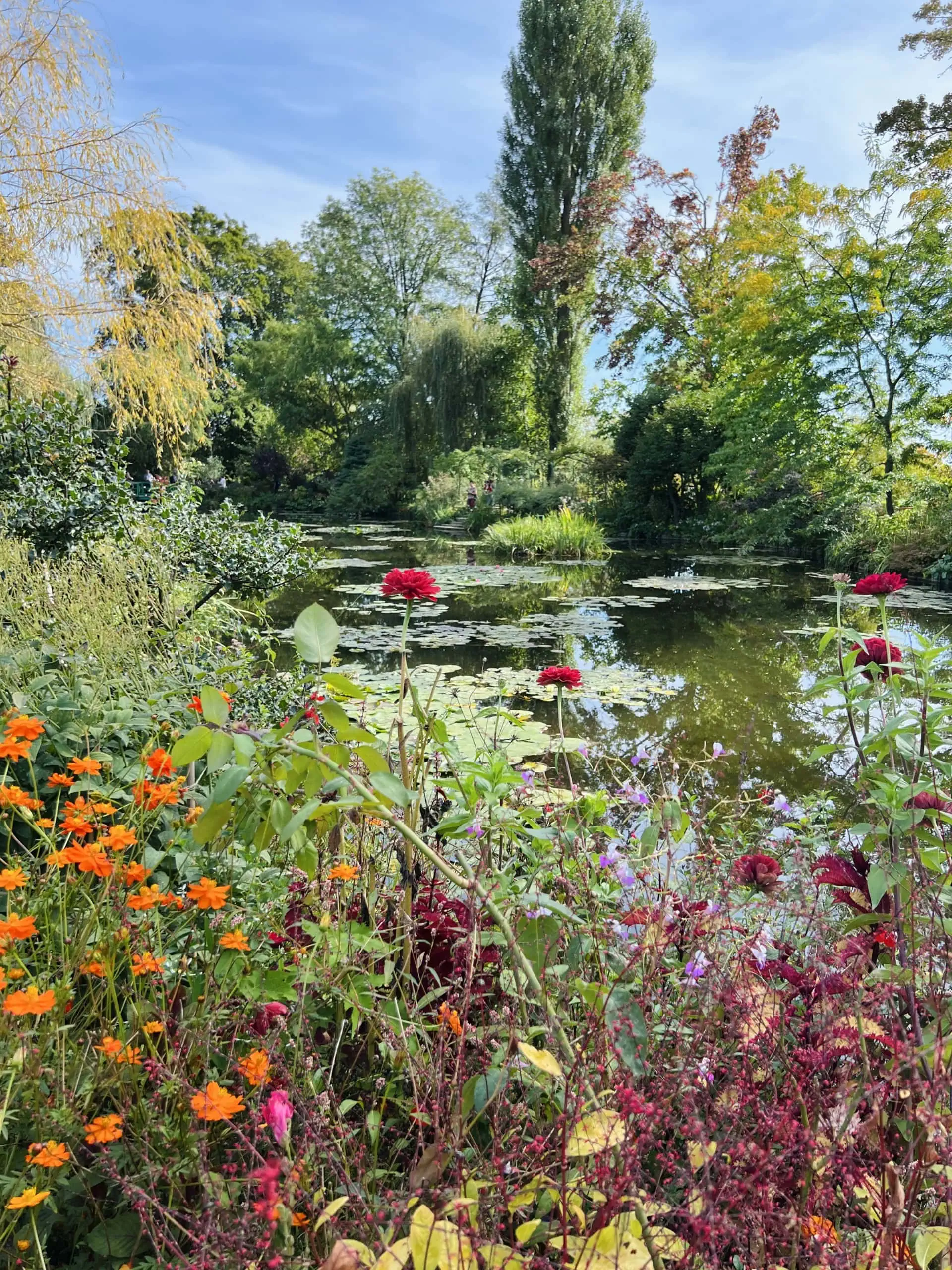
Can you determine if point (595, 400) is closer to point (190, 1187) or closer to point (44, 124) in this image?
point (44, 124)

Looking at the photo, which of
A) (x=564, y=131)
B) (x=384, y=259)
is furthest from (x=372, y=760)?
(x=384, y=259)

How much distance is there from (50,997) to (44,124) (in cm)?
600

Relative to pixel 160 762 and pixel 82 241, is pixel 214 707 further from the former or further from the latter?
pixel 82 241

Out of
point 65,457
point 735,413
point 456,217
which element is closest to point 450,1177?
point 65,457

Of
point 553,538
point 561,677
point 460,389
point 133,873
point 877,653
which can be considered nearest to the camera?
point 133,873

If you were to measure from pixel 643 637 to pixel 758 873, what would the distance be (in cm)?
545

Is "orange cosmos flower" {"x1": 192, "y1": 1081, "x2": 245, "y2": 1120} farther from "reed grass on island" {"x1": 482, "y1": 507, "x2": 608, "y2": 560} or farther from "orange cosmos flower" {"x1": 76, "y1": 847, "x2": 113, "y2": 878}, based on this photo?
"reed grass on island" {"x1": 482, "y1": 507, "x2": 608, "y2": 560}

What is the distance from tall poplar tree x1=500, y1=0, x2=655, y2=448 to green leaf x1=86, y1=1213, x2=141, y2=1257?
2028 cm

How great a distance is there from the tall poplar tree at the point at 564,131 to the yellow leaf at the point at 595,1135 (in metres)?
20.3

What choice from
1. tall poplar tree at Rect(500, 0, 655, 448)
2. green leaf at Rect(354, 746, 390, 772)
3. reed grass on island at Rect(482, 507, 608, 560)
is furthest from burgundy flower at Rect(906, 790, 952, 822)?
tall poplar tree at Rect(500, 0, 655, 448)

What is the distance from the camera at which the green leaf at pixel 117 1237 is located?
0.92 m

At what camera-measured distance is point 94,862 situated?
977 millimetres

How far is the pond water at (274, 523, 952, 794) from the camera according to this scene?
4137 mm

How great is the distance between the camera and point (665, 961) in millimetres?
1343
